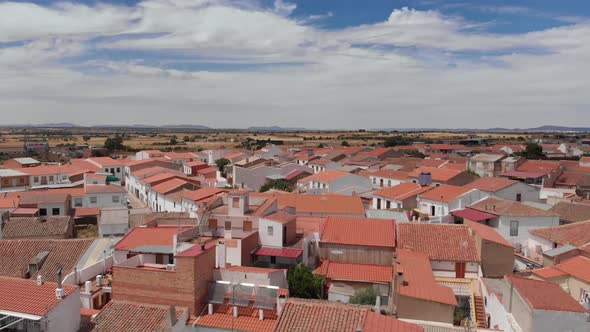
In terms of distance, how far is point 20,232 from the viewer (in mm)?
33344

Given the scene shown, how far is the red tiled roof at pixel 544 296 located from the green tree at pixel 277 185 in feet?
127

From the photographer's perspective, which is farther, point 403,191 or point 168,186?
point 168,186

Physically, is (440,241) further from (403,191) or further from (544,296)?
(403,191)

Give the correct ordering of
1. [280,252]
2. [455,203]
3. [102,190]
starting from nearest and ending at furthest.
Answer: [280,252] → [455,203] → [102,190]

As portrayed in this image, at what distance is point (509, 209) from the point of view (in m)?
34.8

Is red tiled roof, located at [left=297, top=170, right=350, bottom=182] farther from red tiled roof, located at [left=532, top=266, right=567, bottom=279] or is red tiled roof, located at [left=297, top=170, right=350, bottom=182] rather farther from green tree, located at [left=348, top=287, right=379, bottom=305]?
red tiled roof, located at [left=532, top=266, right=567, bottom=279]

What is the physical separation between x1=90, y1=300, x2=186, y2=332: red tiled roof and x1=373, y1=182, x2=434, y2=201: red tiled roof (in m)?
31.8

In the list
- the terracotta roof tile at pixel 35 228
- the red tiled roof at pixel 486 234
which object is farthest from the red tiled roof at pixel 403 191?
the terracotta roof tile at pixel 35 228

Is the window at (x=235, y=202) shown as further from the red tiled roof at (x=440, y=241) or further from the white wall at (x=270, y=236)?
the red tiled roof at (x=440, y=241)

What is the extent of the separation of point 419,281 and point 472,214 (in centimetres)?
1728

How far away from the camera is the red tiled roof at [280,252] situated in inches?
1016

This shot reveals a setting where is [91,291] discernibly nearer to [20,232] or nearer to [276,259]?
[276,259]

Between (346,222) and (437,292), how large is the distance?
34.5ft

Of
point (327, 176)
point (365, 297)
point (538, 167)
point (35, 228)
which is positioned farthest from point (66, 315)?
point (538, 167)
